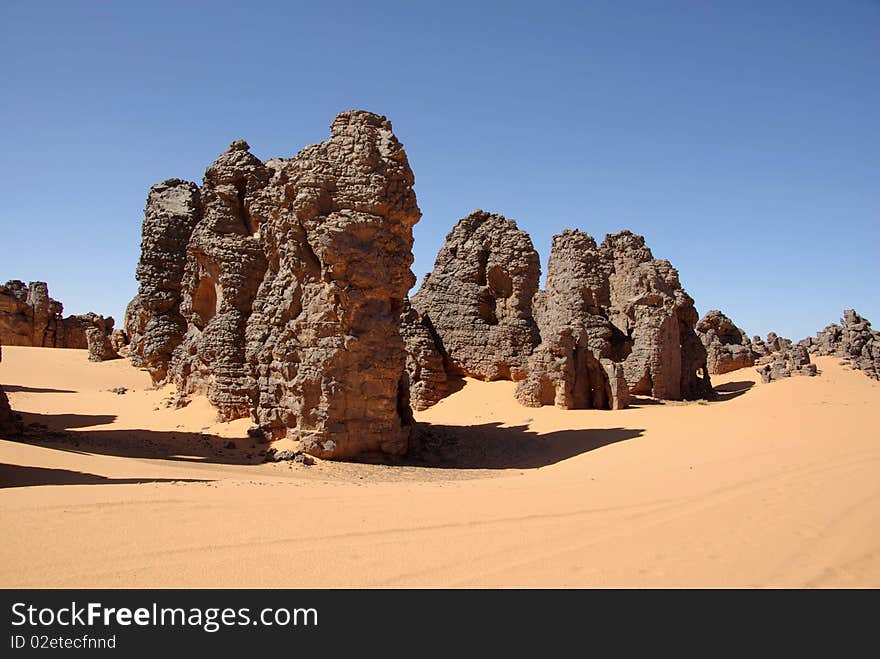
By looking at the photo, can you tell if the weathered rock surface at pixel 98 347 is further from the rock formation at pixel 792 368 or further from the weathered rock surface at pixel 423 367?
the rock formation at pixel 792 368

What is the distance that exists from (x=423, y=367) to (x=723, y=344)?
66.0 ft

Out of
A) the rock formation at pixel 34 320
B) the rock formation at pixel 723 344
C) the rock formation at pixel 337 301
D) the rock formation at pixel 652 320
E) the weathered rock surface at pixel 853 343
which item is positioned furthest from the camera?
the rock formation at pixel 34 320

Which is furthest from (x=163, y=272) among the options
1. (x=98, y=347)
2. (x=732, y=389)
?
(x=732, y=389)

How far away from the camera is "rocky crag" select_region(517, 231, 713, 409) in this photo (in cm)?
1562

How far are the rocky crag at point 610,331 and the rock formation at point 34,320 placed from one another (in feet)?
86.3

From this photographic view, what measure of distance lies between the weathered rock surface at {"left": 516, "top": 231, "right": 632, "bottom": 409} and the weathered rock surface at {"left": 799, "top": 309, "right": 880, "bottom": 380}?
11379mm

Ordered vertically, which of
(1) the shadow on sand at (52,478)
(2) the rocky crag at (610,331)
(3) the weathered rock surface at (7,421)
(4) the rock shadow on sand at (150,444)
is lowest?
(4) the rock shadow on sand at (150,444)

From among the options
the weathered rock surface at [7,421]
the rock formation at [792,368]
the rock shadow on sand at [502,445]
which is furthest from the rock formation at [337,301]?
the rock formation at [792,368]

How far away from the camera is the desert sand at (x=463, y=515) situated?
11.9 ft

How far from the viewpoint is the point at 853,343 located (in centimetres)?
2759

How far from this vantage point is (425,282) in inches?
837

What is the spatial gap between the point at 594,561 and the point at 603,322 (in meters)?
15.0
